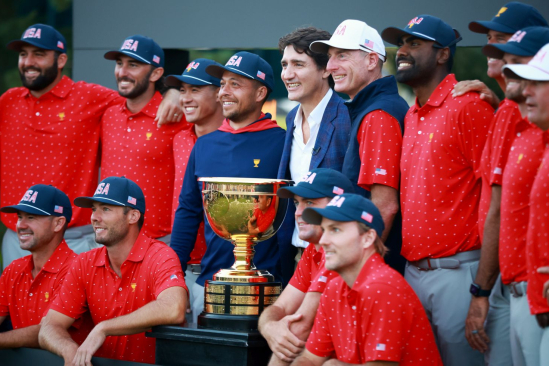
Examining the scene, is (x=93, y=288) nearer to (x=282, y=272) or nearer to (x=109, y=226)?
(x=109, y=226)

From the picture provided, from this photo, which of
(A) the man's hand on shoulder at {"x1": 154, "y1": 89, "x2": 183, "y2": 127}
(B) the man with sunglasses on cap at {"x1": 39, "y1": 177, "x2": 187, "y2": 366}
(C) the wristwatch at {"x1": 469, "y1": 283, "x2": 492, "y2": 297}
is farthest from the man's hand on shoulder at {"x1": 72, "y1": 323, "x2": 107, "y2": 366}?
(C) the wristwatch at {"x1": 469, "y1": 283, "x2": 492, "y2": 297}

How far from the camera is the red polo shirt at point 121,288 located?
4.82 metres

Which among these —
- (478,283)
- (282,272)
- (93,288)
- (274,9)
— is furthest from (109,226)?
(274,9)

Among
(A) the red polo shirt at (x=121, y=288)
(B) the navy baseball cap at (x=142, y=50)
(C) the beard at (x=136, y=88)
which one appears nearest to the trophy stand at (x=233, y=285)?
(A) the red polo shirt at (x=121, y=288)

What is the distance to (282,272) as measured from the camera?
4.90 meters

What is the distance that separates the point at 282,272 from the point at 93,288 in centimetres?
114

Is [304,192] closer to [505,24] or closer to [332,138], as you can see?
[332,138]

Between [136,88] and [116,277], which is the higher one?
[136,88]

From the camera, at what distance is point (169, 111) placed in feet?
18.7

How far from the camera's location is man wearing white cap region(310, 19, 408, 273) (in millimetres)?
4180

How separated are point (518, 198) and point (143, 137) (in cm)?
299

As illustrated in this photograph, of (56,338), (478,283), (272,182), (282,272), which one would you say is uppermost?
(272,182)

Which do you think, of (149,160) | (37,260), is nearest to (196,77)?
(149,160)

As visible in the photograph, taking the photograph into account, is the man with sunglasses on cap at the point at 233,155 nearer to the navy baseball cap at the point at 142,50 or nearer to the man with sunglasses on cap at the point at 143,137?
the man with sunglasses on cap at the point at 143,137
